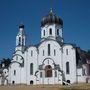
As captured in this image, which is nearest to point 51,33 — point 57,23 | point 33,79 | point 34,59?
point 57,23

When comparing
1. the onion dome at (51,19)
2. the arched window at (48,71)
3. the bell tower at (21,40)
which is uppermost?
the onion dome at (51,19)

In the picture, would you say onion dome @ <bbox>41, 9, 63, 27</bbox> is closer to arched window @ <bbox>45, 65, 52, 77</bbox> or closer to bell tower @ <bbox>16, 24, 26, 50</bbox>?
bell tower @ <bbox>16, 24, 26, 50</bbox>

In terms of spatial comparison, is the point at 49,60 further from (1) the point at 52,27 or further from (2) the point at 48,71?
(1) the point at 52,27

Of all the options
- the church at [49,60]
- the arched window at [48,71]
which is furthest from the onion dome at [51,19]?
the arched window at [48,71]

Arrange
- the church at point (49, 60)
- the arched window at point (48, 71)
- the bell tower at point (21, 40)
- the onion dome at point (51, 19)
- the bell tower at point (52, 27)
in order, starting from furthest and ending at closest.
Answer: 1. the bell tower at point (21, 40)
2. the onion dome at point (51, 19)
3. the bell tower at point (52, 27)
4. the arched window at point (48, 71)
5. the church at point (49, 60)

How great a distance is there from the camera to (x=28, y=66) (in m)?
68.3

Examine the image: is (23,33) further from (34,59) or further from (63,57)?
(63,57)

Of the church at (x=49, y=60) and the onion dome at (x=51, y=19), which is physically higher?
the onion dome at (x=51, y=19)

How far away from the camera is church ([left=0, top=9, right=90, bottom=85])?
63.0 metres

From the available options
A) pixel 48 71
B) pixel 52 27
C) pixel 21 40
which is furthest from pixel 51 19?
pixel 48 71

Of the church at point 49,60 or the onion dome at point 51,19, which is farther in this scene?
the onion dome at point 51,19

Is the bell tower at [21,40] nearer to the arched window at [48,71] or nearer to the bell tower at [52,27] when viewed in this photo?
the bell tower at [52,27]

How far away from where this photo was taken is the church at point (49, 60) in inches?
2479

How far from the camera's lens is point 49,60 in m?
64.8
